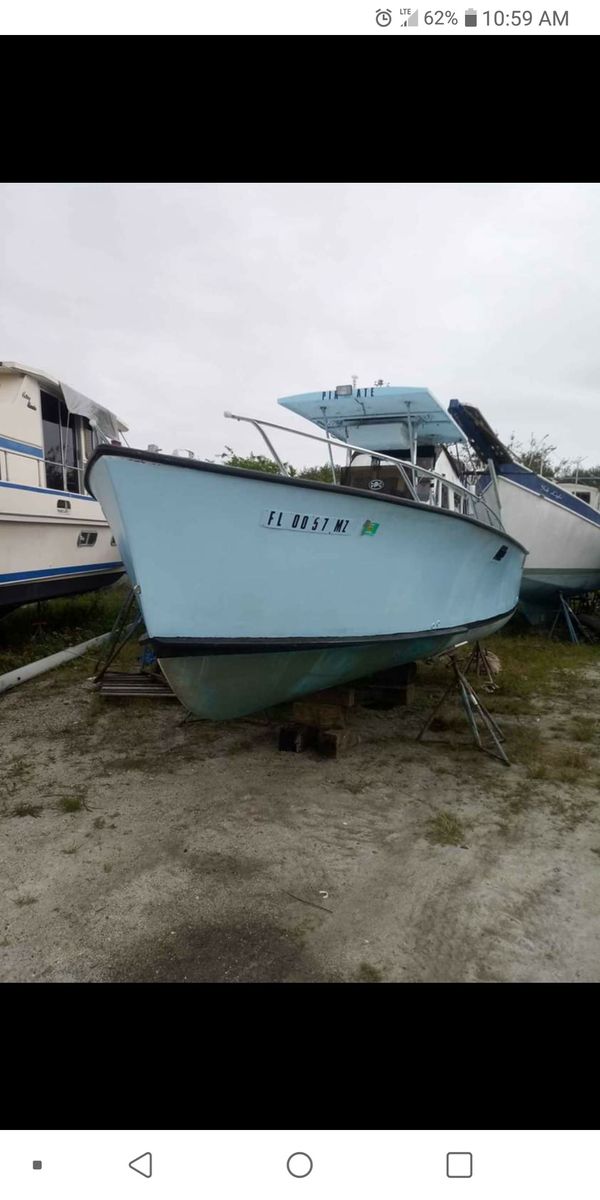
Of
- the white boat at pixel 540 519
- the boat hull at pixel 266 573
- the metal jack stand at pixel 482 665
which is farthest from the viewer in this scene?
the white boat at pixel 540 519

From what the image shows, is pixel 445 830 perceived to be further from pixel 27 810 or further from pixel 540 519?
pixel 540 519

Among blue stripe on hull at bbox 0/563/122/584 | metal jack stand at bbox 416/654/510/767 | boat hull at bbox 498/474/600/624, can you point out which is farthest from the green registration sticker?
boat hull at bbox 498/474/600/624

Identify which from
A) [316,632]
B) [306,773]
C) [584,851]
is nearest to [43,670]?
[306,773]

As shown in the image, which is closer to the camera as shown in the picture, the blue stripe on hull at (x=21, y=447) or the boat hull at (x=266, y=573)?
the boat hull at (x=266, y=573)

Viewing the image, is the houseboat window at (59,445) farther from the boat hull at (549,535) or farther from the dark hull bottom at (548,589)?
the dark hull bottom at (548,589)

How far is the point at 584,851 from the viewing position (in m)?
3.34

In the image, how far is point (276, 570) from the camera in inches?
135

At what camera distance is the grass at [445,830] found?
135 inches

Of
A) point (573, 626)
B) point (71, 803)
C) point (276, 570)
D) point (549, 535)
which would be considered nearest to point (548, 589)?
point (573, 626)

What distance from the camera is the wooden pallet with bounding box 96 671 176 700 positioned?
5.96m

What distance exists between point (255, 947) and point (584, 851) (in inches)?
76.8

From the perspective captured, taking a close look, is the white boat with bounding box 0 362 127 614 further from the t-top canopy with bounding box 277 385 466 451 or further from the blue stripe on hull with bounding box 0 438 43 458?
the t-top canopy with bounding box 277 385 466 451

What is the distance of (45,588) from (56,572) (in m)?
0.31

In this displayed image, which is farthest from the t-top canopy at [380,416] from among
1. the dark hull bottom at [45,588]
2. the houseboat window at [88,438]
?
the houseboat window at [88,438]
